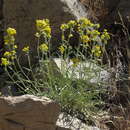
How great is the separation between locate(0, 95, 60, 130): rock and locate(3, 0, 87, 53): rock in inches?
66.3

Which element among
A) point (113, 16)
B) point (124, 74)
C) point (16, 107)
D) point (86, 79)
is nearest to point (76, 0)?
point (113, 16)

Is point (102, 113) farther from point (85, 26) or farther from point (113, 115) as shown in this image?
point (85, 26)

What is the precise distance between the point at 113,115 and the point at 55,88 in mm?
703

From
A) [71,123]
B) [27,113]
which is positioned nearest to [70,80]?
[71,123]

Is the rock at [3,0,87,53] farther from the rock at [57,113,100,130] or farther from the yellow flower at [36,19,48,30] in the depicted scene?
the rock at [57,113,100,130]

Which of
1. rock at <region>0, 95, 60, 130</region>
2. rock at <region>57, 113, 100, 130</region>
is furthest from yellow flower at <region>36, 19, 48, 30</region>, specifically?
rock at <region>57, 113, 100, 130</region>

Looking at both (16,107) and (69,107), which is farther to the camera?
(69,107)

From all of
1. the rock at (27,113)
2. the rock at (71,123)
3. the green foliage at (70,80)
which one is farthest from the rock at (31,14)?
the rock at (27,113)

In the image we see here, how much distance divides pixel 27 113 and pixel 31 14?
184 centimetres

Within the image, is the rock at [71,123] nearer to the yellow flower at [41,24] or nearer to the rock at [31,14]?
the yellow flower at [41,24]

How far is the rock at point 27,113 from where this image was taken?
3.48m

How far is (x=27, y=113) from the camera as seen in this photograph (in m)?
3.51

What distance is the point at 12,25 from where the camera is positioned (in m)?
5.10

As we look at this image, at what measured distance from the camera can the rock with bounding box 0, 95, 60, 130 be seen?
137 inches
